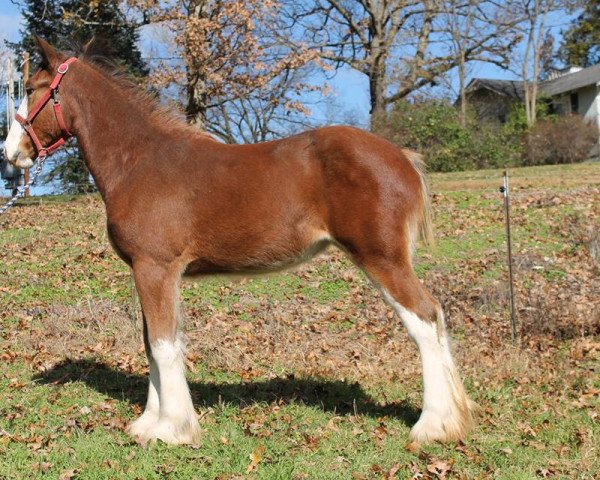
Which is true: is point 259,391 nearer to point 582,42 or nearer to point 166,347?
point 166,347

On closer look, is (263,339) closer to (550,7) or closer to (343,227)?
(343,227)

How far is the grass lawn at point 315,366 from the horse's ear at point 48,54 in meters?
2.84

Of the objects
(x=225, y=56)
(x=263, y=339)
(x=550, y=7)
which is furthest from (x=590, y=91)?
(x=263, y=339)

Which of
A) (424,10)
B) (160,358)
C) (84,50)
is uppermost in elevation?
(424,10)

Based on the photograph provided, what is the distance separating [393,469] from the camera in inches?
178

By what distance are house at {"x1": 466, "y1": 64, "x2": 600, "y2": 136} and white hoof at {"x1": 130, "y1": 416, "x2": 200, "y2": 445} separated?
36.9 m

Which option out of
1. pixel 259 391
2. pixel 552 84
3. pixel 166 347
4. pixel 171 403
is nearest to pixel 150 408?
pixel 171 403

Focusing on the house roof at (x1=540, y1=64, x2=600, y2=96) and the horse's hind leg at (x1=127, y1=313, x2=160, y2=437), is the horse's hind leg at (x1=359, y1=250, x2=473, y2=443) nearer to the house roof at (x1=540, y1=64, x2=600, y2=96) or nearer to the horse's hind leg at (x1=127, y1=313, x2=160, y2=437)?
the horse's hind leg at (x1=127, y1=313, x2=160, y2=437)

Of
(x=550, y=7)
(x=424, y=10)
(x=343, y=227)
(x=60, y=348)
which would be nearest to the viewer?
(x=343, y=227)

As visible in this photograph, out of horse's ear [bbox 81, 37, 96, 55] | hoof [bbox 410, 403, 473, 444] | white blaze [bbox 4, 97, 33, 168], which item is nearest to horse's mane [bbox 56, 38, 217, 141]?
horse's ear [bbox 81, 37, 96, 55]

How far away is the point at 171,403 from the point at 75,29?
17457 mm

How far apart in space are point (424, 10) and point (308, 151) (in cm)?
2371

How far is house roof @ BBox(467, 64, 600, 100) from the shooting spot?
40969mm

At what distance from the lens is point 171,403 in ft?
16.9
